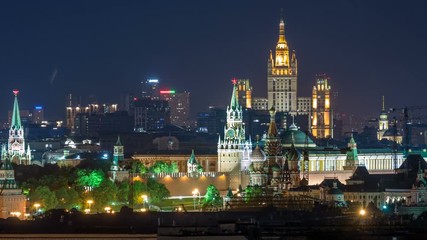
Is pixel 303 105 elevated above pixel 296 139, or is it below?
above

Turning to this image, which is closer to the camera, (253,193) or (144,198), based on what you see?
(253,193)

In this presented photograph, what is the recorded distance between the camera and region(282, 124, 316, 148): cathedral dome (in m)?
139

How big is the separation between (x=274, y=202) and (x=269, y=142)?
16.2 meters

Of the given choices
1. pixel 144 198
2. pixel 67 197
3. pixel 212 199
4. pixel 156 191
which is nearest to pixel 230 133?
pixel 156 191

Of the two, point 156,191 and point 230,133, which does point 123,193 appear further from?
point 230,133

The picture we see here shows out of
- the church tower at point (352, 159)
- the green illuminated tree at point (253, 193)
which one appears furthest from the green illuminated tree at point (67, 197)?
the church tower at point (352, 159)

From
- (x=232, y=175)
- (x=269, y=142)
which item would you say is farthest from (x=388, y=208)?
(x=232, y=175)

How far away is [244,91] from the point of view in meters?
193

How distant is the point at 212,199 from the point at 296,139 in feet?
99.6

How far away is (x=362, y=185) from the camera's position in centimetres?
11975

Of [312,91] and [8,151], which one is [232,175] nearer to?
[8,151]

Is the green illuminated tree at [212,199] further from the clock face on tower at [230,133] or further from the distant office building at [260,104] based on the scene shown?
the distant office building at [260,104]

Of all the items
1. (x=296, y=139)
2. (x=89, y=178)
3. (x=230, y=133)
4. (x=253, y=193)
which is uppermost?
(x=230, y=133)

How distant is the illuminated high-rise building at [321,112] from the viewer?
18625 centimetres
